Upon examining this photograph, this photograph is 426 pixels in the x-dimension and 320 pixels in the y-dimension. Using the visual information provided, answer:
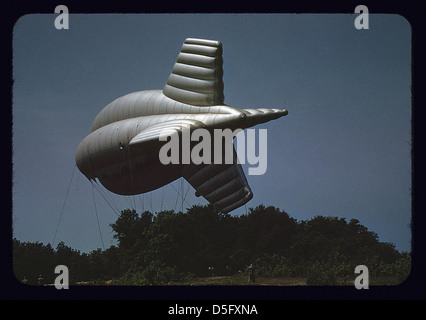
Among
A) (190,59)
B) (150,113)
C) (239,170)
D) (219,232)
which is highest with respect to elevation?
(190,59)

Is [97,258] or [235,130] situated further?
[97,258]

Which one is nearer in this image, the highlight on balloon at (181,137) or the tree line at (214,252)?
the highlight on balloon at (181,137)

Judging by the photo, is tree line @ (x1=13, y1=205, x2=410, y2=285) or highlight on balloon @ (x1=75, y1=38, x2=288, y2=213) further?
tree line @ (x1=13, y1=205, x2=410, y2=285)

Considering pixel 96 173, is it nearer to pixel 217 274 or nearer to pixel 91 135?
pixel 91 135

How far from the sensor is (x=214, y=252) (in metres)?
29.6

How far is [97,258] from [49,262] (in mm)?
2306

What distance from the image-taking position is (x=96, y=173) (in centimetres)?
2641

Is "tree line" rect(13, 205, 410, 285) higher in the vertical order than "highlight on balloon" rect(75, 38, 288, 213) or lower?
lower

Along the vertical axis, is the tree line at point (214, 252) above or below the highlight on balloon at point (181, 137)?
below

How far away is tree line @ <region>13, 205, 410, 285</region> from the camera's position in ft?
88.6

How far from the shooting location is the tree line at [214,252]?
27.0 m

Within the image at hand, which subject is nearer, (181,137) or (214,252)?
(181,137)

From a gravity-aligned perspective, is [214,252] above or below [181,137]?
below

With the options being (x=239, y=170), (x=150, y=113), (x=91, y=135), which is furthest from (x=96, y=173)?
(x=239, y=170)
